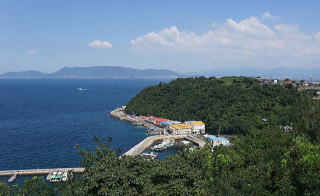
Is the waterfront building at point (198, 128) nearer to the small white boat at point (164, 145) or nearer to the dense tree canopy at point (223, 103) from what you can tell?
the dense tree canopy at point (223, 103)

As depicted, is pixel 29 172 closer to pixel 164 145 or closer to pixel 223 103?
pixel 164 145

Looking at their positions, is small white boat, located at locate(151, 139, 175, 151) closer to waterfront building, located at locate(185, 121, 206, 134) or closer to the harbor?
the harbor

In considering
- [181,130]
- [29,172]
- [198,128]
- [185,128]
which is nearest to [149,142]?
[181,130]

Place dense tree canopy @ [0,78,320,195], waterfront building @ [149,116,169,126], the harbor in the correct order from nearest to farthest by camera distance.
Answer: dense tree canopy @ [0,78,320,195] < the harbor < waterfront building @ [149,116,169,126]

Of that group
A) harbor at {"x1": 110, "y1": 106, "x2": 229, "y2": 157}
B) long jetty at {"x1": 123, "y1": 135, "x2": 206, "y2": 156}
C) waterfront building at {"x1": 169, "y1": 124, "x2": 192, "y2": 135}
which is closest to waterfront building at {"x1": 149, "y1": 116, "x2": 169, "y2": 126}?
harbor at {"x1": 110, "y1": 106, "x2": 229, "y2": 157}

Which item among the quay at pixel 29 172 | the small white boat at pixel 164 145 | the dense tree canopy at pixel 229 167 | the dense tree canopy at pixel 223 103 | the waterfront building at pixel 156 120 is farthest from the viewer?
the waterfront building at pixel 156 120

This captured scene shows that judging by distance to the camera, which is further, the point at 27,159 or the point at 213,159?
the point at 27,159

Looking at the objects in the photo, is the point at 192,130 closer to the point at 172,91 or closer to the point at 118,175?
the point at 172,91

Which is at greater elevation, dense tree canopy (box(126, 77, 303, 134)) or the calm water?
dense tree canopy (box(126, 77, 303, 134))

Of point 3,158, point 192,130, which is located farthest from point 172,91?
point 3,158

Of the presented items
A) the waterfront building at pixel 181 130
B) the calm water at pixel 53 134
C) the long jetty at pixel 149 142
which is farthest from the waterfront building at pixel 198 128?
the calm water at pixel 53 134

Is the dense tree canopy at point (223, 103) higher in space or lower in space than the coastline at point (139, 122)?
higher
